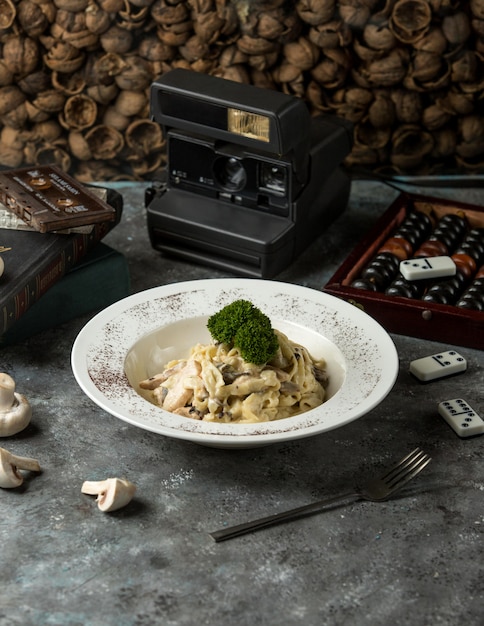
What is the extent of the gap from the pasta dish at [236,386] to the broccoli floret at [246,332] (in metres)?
0.02

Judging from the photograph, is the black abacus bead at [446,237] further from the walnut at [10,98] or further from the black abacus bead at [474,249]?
the walnut at [10,98]

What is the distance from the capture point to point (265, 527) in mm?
1178

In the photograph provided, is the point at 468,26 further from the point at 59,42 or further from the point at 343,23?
the point at 59,42

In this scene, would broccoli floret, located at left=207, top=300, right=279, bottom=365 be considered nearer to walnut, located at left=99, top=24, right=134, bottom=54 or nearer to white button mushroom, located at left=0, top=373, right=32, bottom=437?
white button mushroom, located at left=0, top=373, right=32, bottom=437

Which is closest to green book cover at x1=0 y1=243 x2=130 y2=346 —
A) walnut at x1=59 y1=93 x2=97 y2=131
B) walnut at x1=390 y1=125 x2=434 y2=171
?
walnut at x1=59 y1=93 x2=97 y2=131

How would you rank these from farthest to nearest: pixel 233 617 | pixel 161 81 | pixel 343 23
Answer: pixel 343 23
pixel 161 81
pixel 233 617

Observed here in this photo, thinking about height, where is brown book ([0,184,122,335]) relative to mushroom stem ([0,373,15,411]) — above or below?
above

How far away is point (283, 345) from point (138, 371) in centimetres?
22

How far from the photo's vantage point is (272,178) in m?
1.72

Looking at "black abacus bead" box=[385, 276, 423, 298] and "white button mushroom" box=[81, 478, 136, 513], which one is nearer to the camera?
"white button mushroom" box=[81, 478, 136, 513]

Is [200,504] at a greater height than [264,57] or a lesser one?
lesser

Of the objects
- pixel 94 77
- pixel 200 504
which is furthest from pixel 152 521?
pixel 94 77

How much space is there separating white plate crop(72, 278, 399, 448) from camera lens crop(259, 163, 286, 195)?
11.2 inches

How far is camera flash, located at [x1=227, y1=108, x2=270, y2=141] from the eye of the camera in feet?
5.36
